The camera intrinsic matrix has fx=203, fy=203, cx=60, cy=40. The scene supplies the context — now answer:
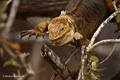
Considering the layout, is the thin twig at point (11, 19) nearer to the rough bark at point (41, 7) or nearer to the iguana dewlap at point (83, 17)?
the iguana dewlap at point (83, 17)

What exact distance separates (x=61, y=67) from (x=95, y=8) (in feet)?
2.70

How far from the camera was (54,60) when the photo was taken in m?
1.03

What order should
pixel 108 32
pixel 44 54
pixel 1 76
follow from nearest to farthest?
pixel 44 54 → pixel 1 76 → pixel 108 32

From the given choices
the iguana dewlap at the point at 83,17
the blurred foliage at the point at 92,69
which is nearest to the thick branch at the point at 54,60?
the blurred foliage at the point at 92,69

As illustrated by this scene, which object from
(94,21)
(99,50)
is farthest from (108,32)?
(99,50)

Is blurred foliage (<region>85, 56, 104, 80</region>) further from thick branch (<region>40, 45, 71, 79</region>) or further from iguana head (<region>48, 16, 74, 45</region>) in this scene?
iguana head (<region>48, 16, 74, 45</region>)

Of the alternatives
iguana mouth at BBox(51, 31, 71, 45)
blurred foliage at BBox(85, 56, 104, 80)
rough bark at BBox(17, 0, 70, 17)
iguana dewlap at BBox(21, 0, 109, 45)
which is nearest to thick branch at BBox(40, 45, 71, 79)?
blurred foliage at BBox(85, 56, 104, 80)

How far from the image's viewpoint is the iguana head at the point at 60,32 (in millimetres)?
1280

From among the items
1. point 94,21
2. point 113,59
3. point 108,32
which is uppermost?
point 94,21

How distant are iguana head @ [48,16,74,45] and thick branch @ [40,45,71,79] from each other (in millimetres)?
Answer: 238

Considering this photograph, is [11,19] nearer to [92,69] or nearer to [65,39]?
[92,69]

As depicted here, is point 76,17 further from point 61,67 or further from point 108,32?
point 61,67

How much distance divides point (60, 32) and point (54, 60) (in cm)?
33

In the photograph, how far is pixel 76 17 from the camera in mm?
1637
